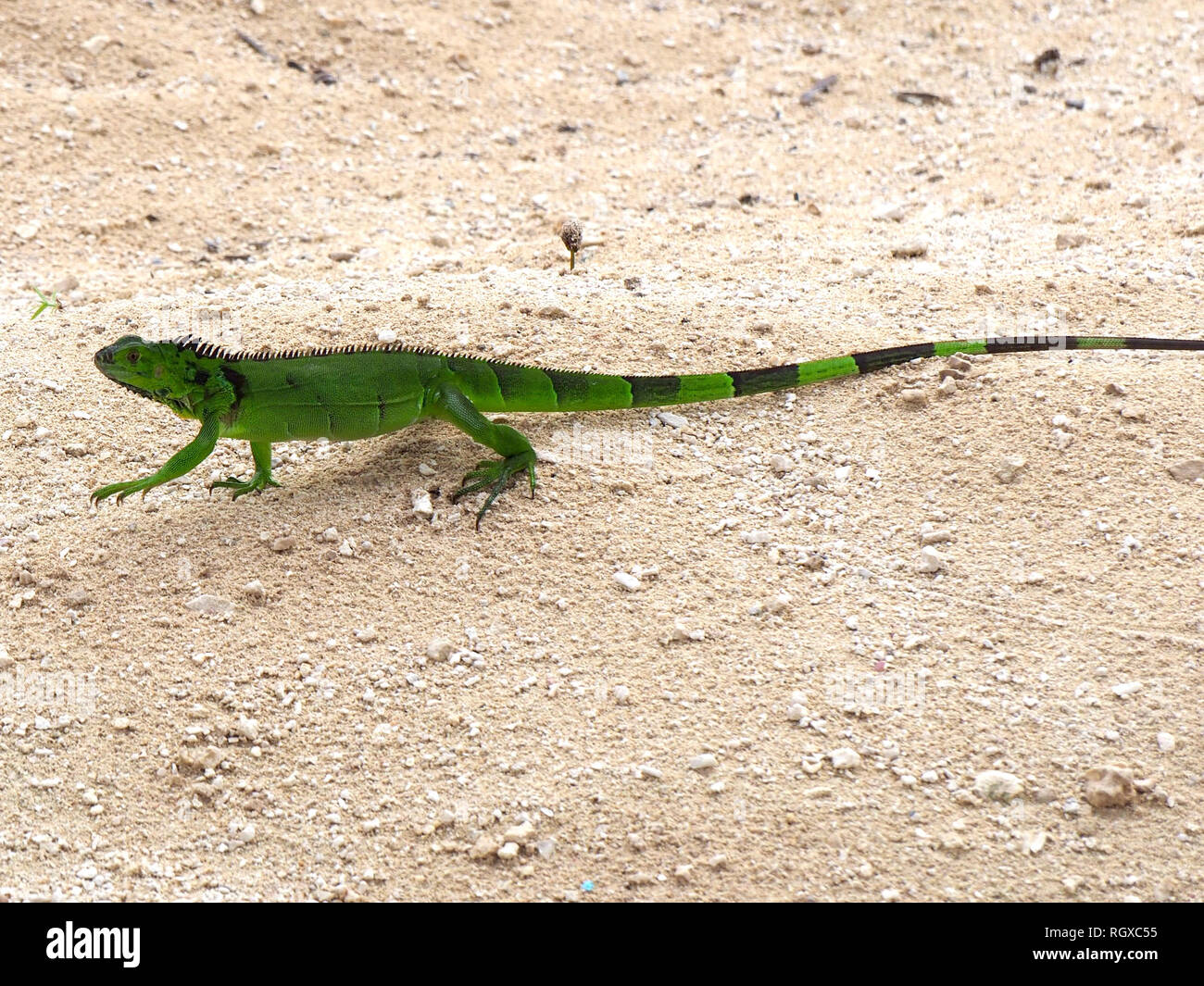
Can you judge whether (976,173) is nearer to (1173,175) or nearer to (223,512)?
(1173,175)

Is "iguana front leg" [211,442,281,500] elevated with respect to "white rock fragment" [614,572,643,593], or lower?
elevated

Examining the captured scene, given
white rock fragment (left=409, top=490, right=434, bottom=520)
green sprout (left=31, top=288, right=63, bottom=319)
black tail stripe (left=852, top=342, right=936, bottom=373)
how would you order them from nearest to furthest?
white rock fragment (left=409, top=490, right=434, bottom=520) → black tail stripe (left=852, top=342, right=936, bottom=373) → green sprout (left=31, top=288, right=63, bottom=319)

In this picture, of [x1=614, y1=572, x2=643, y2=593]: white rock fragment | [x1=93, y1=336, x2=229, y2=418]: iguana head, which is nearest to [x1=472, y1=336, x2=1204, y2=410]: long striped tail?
[x1=614, y1=572, x2=643, y2=593]: white rock fragment

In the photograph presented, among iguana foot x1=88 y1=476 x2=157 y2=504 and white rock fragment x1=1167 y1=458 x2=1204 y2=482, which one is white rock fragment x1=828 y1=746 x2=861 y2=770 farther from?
iguana foot x1=88 y1=476 x2=157 y2=504

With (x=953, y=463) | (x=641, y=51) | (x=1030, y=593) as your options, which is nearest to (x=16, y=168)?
(x=641, y=51)

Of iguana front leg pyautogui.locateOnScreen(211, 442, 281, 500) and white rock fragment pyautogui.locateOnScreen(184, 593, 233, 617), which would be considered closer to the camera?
white rock fragment pyautogui.locateOnScreen(184, 593, 233, 617)

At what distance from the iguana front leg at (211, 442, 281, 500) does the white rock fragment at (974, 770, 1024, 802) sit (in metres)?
3.39

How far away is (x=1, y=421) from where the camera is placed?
572 cm

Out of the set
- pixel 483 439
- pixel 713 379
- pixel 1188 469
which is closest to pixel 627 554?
pixel 483 439

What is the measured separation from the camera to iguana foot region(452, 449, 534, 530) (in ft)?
16.8

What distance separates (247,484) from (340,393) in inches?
26.1

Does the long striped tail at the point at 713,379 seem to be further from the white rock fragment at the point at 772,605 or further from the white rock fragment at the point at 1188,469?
the white rock fragment at the point at 772,605

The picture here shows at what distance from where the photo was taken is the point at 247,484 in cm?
527

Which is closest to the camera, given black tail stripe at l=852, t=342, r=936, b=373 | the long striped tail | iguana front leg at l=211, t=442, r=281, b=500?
iguana front leg at l=211, t=442, r=281, b=500
